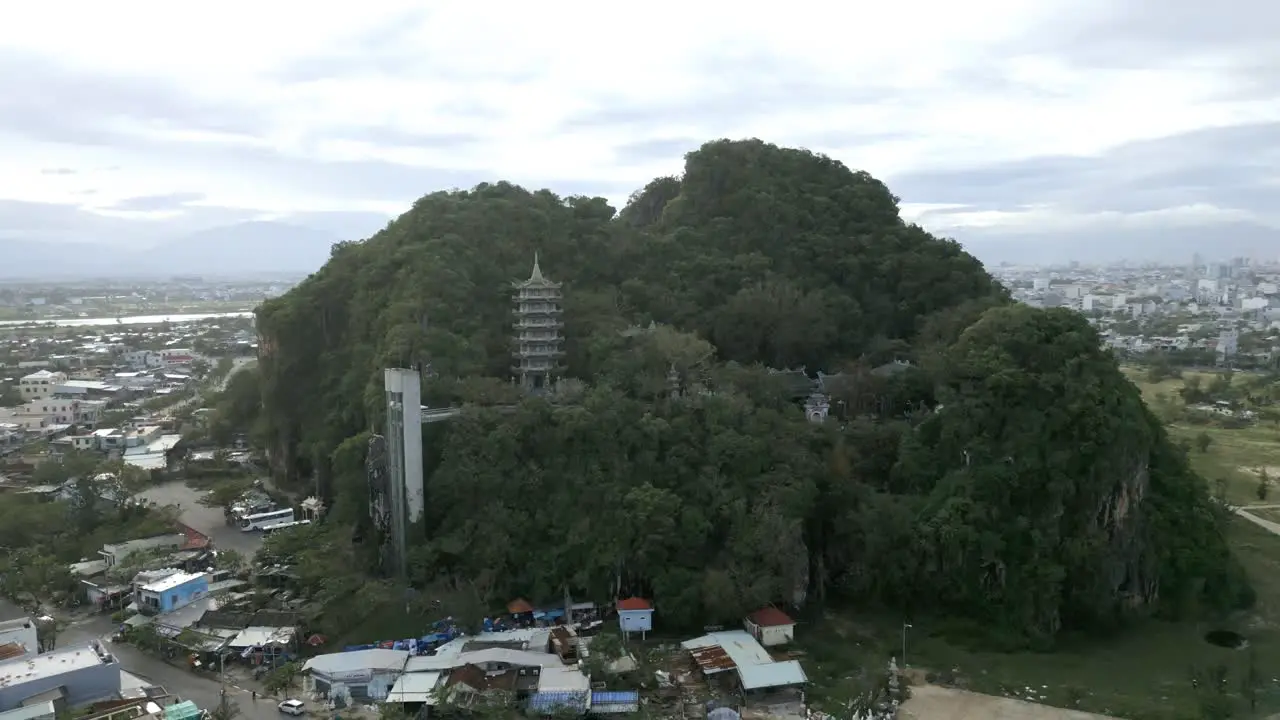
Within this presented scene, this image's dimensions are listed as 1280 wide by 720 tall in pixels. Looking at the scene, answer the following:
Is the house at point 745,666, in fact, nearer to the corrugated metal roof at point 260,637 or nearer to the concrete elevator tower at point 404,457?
the concrete elevator tower at point 404,457

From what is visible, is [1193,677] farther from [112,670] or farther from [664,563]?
[112,670]

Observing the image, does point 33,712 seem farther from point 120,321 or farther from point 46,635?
point 120,321

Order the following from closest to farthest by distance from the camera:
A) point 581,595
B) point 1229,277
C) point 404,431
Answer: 1. point 581,595
2. point 404,431
3. point 1229,277

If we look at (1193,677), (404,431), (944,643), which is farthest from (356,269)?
(1193,677)

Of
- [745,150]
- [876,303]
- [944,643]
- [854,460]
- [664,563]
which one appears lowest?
[944,643]

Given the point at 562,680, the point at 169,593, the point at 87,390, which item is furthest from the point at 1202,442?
the point at 87,390

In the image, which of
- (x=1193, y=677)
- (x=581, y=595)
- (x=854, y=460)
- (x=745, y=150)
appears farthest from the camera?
(x=745, y=150)
